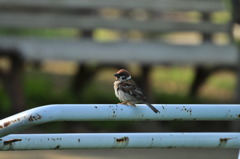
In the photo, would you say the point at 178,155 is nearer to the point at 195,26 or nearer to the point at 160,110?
the point at 195,26

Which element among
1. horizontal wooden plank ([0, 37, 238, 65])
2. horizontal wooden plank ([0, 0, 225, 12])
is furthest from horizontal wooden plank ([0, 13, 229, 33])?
horizontal wooden plank ([0, 37, 238, 65])

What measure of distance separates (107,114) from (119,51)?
23.7 ft

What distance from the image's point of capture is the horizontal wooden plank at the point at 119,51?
32.0 ft

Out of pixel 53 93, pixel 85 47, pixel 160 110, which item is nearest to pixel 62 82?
pixel 53 93

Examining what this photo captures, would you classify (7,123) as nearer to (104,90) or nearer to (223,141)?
(223,141)

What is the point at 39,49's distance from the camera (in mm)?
9734

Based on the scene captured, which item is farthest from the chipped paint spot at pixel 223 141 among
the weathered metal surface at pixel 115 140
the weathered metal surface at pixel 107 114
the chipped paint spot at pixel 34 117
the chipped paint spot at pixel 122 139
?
the chipped paint spot at pixel 34 117

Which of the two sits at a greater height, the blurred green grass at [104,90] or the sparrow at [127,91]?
the blurred green grass at [104,90]

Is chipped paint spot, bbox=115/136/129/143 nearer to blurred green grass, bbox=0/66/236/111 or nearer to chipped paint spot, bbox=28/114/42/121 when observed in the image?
chipped paint spot, bbox=28/114/42/121

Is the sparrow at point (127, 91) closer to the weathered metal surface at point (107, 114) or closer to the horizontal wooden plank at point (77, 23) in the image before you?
the weathered metal surface at point (107, 114)

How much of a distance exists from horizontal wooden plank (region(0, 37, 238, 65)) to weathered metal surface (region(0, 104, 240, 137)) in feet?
22.4

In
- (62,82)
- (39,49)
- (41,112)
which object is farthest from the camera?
(62,82)

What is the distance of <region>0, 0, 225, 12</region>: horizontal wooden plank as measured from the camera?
1030cm

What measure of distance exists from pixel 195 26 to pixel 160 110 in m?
8.28
